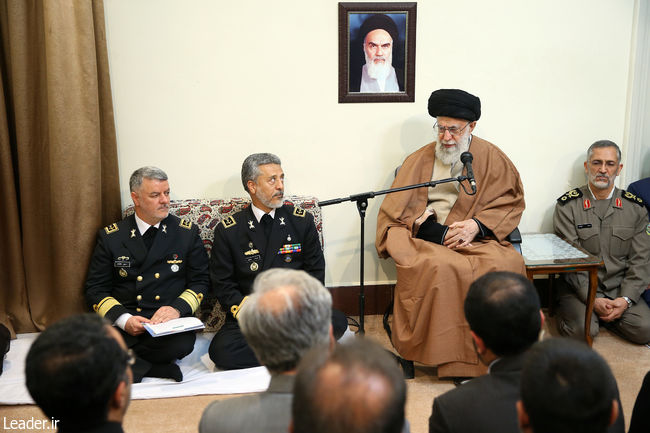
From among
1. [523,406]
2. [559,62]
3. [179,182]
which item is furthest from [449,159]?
[523,406]

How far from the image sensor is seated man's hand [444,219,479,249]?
11.6ft

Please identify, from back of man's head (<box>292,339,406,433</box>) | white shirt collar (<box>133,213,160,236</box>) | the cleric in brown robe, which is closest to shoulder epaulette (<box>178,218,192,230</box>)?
white shirt collar (<box>133,213,160,236</box>)

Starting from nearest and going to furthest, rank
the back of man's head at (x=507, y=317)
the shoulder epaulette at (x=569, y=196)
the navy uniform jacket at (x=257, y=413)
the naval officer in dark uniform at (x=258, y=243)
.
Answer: the navy uniform jacket at (x=257, y=413) → the back of man's head at (x=507, y=317) → the naval officer in dark uniform at (x=258, y=243) → the shoulder epaulette at (x=569, y=196)

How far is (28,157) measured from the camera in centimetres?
362

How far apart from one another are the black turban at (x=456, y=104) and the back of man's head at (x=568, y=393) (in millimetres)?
2539

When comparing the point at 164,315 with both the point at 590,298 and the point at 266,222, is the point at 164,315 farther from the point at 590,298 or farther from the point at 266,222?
the point at 590,298

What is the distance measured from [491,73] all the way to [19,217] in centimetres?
339

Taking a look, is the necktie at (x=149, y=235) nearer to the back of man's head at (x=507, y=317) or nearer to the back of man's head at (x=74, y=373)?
the back of man's head at (x=74, y=373)

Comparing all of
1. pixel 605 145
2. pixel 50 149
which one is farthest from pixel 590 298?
pixel 50 149

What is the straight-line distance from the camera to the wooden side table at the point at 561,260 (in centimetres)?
345

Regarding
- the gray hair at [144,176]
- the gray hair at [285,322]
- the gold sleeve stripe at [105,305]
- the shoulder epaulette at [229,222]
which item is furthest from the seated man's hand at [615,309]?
the gold sleeve stripe at [105,305]

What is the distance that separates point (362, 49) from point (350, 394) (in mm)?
3295

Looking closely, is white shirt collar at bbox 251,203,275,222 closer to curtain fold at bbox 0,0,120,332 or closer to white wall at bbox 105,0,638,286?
white wall at bbox 105,0,638,286

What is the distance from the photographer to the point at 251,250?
3.60 meters
